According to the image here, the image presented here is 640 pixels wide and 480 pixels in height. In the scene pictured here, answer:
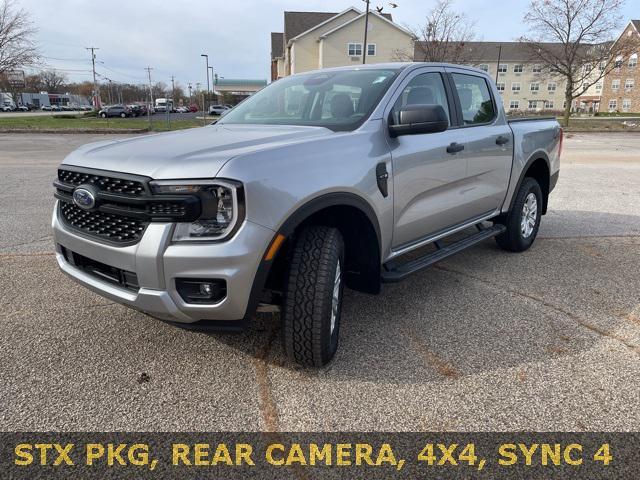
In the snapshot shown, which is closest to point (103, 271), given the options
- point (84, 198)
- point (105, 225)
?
point (105, 225)

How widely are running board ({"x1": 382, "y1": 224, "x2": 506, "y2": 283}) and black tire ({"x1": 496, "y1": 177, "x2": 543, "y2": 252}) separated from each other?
16cm

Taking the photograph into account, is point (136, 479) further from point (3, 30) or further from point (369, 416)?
point (3, 30)

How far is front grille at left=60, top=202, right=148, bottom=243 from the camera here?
8.04 feet

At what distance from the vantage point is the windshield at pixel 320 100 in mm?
3336

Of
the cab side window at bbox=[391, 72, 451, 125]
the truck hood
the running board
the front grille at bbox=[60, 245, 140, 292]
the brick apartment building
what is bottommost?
the running board

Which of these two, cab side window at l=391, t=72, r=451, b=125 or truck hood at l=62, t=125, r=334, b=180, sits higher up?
cab side window at l=391, t=72, r=451, b=125

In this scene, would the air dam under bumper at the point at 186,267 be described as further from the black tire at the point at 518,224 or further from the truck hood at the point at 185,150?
the black tire at the point at 518,224

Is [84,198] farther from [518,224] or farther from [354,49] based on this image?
[354,49]

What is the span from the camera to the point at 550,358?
303cm

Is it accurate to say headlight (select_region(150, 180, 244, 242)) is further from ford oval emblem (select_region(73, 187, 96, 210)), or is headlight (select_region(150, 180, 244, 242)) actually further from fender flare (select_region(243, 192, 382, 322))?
ford oval emblem (select_region(73, 187, 96, 210))

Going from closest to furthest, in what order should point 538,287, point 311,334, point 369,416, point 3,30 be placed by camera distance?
point 369,416, point 311,334, point 538,287, point 3,30

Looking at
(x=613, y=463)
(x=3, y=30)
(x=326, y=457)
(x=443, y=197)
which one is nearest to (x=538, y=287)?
(x=443, y=197)

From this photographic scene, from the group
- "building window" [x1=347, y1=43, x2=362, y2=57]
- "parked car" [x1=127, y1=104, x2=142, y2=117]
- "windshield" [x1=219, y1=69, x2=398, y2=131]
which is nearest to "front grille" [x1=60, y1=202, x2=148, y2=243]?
"windshield" [x1=219, y1=69, x2=398, y2=131]

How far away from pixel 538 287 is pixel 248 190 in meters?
3.02
